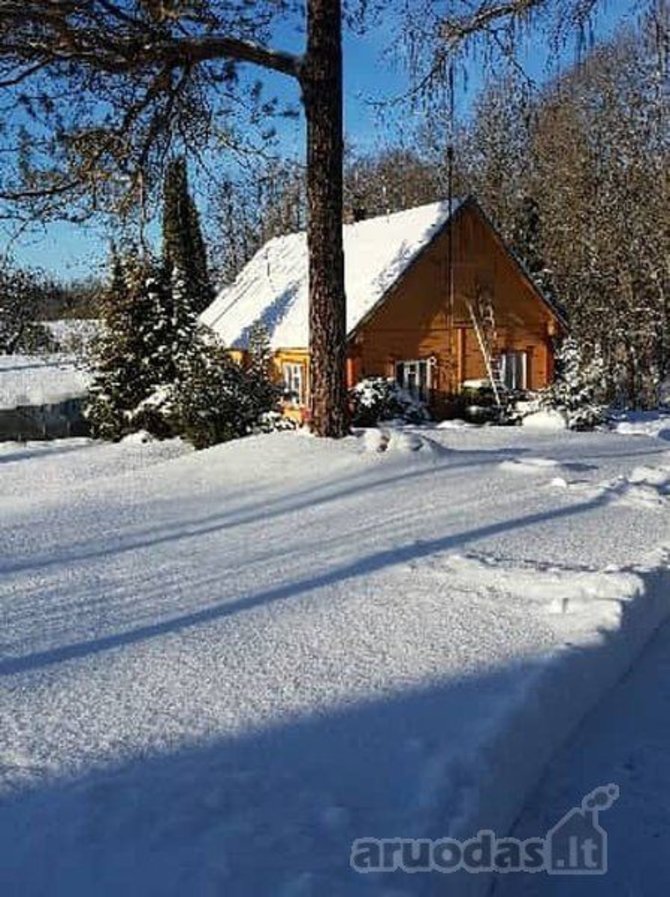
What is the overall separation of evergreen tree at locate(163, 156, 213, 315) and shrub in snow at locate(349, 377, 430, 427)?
4.66m

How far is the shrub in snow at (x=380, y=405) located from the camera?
661 inches

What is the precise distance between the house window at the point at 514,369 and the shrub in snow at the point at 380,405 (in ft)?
19.3

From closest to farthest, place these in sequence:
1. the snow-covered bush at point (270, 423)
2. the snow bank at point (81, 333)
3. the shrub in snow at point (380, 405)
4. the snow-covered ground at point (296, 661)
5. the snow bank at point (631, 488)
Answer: the snow-covered ground at point (296, 661) → the snow bank at point (631, 488) → the snow-covered bush at point (270, 423) → the shrub in snow at point (380, 405) → the snow bank at point (81, 333)

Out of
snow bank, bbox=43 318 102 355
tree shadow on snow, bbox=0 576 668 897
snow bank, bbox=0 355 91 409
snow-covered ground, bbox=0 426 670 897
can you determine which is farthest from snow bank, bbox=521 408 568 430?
tree shadow on snow, bbox=0 576 668 897

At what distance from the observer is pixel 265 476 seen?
7418 mm

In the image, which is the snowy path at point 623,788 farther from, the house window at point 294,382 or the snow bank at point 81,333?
the snow bank at point 81,333

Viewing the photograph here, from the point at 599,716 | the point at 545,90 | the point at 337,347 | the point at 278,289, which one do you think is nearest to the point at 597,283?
the point at 278,289

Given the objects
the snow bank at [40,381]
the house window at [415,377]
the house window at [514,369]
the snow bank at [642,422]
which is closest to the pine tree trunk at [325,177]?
the snow bank at [642,422]

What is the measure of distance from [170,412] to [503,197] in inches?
805

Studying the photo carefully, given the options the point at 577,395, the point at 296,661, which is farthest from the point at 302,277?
the point at 296,661

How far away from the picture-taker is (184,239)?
29906 millimetres

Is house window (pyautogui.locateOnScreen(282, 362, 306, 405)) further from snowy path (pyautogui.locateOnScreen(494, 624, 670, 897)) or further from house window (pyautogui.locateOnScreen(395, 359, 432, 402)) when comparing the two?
snowy path (pyautogui.locateOnScreen(494, 624, 670, 897))

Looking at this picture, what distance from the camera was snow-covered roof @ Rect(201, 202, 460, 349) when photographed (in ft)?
68.6

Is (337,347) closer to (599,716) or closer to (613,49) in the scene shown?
(599,716)
